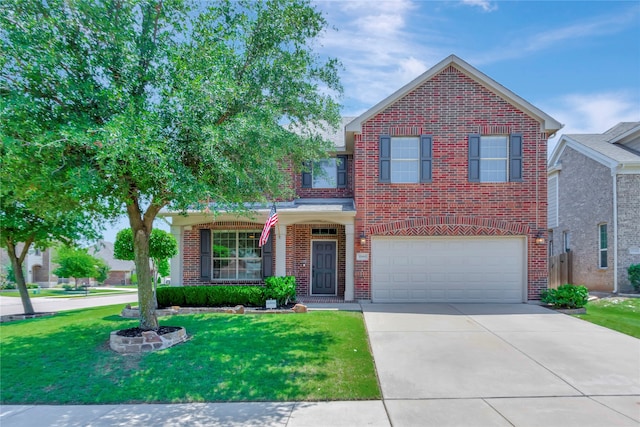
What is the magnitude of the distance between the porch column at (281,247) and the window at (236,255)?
1387 millimetres

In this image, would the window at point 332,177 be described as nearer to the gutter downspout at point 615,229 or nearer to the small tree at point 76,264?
the gutter downspout at point 615,229

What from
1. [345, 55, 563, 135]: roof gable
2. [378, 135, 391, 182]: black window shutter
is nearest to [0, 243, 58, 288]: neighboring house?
[345, 55, 563, 135]: roof gable

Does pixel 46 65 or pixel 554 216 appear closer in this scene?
pixel 46 65

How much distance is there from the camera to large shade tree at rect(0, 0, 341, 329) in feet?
19.8

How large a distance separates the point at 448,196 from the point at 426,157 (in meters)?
1.39

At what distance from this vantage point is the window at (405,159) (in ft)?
39.2

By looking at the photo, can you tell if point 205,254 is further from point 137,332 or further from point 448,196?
point 448,196

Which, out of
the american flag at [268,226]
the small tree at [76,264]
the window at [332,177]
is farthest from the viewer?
the small tree at [76,264]

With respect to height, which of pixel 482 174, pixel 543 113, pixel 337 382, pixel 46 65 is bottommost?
pixel 337 382

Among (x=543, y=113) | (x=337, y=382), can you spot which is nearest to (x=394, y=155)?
(x=543, y=113)

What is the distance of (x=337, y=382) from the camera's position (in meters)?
5.83

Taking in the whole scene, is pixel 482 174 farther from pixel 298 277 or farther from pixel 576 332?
pixel 298 277

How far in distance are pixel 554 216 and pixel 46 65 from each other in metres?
20.2

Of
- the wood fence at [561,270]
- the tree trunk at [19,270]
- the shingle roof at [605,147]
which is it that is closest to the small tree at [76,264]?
the tree trunk at [19,270]
